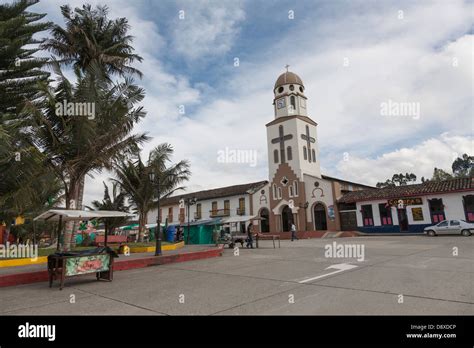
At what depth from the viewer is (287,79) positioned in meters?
37.2

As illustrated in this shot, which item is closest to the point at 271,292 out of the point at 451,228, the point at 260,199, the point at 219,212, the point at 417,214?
the point at 451,228

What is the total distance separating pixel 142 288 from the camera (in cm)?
715

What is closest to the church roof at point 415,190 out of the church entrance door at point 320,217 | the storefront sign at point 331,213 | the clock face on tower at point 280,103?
the storefront sign at point 331,213

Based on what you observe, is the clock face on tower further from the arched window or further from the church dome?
the church dome

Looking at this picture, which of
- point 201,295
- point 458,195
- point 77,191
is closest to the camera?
point 201,295

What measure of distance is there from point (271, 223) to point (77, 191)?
24.6 metres

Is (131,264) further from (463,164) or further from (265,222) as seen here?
(463,164)

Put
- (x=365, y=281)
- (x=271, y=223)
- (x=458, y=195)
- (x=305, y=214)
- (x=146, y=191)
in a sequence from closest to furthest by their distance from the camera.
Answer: (x=365, y=281), (x=146, y=191), (x=458, y=195), (x=305, y=214), (x=271, y=223)

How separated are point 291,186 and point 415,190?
12.0 metres

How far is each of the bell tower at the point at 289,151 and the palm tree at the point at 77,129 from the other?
23.0 metres

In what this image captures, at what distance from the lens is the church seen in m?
32.1
